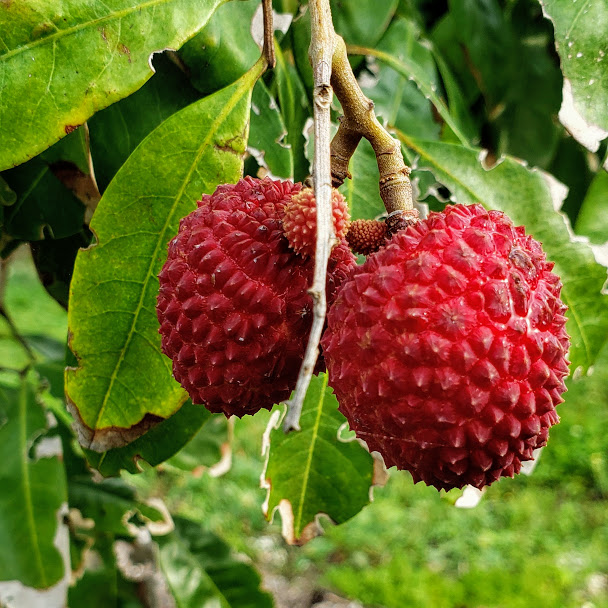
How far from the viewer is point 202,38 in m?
0.85

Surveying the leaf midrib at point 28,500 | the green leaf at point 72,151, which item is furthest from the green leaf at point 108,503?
the green leaf at point 72,151

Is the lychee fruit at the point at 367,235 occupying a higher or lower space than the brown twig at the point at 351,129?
lower

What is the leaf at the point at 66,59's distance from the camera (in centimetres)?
70

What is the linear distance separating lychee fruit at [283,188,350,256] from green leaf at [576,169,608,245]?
562 millimetres

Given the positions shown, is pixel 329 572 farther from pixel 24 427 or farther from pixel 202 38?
pixel 202 38

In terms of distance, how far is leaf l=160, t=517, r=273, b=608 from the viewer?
1540 millimetres

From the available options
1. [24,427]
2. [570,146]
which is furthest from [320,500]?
[570,146]

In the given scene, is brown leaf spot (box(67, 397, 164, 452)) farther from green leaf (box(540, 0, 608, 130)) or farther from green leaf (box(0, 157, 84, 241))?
green leaf (box(540, 0, 608, 130))

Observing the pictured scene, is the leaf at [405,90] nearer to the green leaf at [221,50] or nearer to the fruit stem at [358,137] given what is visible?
the green leaf at [221,50]

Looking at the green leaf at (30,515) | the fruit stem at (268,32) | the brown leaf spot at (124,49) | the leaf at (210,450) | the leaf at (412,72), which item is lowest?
A: the leaf at (210,450)

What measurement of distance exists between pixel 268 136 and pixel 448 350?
0.41m

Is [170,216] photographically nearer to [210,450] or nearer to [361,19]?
[361,19]

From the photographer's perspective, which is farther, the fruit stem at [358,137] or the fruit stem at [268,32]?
the fruit stem at [268,32]

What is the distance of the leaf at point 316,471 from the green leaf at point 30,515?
491mm
